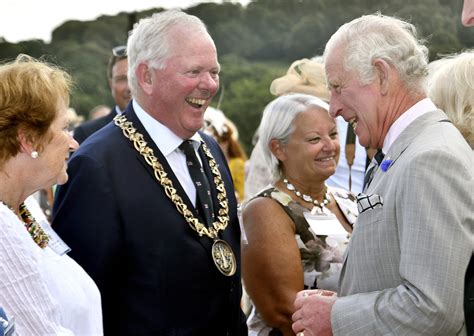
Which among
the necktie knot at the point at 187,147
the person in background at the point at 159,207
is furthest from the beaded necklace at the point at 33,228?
the necktie knot at the point at 187,147

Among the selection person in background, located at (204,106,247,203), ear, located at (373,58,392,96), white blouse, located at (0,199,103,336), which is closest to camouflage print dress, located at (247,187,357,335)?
ear, located at (373,58,392,96)

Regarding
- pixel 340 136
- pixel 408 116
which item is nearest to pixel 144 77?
pixel 408 116

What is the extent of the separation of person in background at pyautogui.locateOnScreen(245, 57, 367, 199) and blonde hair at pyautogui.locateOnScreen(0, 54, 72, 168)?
7.21ft

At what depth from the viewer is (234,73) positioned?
27.0ft

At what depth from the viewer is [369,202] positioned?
2.94 m

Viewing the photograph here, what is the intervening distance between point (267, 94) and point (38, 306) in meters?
6.01

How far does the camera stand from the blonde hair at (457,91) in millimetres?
3326

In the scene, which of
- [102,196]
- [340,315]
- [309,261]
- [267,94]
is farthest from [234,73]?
[340,315]

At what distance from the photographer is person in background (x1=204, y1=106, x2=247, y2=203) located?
7.48 m

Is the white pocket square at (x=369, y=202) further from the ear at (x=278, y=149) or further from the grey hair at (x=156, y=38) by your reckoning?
the ear at (x=278, y=149)

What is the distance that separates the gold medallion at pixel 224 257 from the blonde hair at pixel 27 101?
96 cm

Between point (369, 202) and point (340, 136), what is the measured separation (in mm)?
2589

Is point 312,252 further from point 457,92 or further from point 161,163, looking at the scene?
point 457,92

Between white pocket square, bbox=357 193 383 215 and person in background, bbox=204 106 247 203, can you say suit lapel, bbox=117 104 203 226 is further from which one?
person in background, bbox=204 106 247 203
